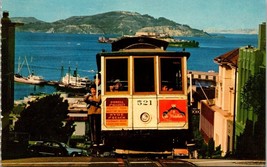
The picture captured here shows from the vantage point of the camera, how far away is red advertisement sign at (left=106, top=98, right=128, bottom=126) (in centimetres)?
1344

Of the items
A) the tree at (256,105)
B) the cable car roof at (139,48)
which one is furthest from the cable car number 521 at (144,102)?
the tree at (256,105)

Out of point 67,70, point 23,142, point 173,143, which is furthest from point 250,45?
point 23,142

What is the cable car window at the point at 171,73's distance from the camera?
13.7 meters

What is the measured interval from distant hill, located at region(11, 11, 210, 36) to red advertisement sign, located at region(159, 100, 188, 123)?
6.07 feet

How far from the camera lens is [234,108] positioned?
16125 mm

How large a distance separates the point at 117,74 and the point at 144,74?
1.84 ft

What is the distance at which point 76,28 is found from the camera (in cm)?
1508

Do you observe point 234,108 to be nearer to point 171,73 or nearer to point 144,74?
point 171,73

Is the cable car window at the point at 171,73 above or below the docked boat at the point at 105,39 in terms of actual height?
below

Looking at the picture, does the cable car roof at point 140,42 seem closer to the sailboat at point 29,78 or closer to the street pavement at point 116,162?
the sailboat at point 29,78

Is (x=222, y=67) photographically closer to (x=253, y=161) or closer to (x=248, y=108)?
(x=248, y=108)

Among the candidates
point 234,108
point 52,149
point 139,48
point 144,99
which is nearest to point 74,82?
point 52,149

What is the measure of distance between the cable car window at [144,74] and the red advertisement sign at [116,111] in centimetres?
48

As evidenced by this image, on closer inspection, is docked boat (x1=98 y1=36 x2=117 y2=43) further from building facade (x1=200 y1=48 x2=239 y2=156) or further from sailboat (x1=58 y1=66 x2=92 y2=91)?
building facade (x1=200 y1=48 x2=239 y2=156)
